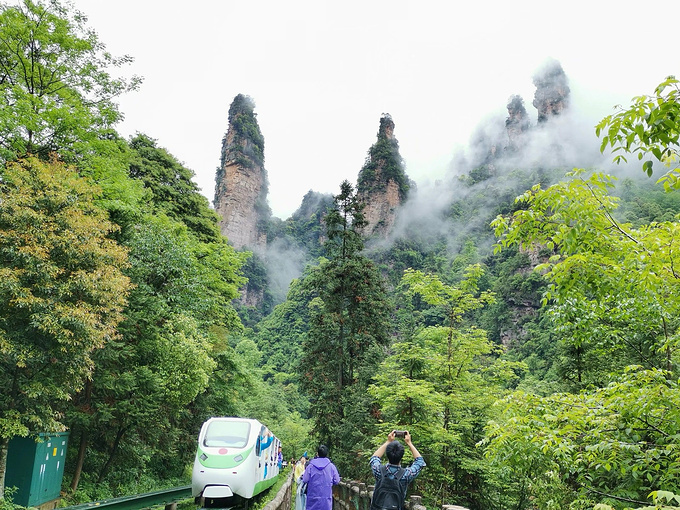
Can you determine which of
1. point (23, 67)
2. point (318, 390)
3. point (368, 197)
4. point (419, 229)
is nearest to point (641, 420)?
point (23, 67)

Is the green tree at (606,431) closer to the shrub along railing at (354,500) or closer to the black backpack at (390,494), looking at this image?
the black backpack at (390,494)

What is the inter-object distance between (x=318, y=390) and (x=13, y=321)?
1538 cm

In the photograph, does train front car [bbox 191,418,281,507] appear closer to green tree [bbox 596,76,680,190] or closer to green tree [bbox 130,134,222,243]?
green tree [bbox 596,76,680,190]

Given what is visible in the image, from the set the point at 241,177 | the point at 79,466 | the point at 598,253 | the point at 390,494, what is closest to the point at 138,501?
the point at 79,466

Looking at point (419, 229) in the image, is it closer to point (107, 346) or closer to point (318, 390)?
point (318, 390)

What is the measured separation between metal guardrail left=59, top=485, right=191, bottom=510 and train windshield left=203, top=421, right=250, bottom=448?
1607mm

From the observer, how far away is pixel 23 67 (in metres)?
13.2

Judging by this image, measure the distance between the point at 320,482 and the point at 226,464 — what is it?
16.4 ft

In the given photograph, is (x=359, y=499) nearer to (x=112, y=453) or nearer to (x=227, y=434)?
(x=227, y=434)

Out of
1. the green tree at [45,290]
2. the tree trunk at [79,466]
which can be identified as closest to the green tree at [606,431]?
the green tree at [45,290]

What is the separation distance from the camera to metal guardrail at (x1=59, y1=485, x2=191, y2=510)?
9.53 meters

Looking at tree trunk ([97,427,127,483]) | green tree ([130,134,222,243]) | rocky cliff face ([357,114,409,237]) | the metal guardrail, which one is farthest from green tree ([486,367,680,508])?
rocky cliff face ([357,114,409,237])

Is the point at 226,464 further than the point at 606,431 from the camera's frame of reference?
Yes

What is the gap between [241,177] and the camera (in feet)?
351
